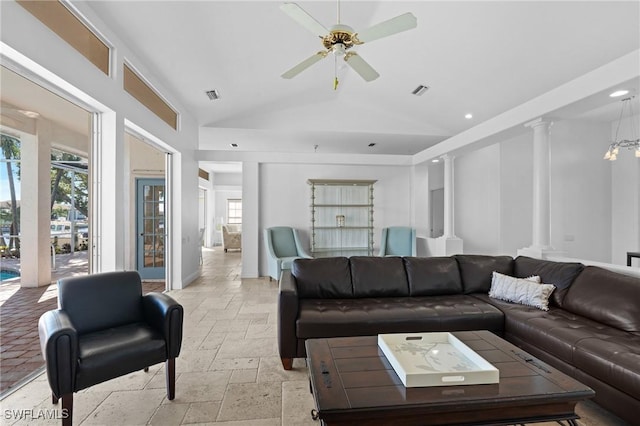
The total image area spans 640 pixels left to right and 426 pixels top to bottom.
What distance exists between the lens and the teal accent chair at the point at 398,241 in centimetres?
632

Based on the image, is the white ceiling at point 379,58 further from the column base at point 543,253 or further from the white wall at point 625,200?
the column base at point 543,253

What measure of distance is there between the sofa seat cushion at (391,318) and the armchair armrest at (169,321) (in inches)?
35.4

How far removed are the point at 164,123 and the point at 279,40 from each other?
2.13m

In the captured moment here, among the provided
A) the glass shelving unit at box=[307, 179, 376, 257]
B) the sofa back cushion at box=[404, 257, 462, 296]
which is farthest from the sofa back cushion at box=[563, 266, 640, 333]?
the glass shelving unit at box=[307, 179, 376, 257]

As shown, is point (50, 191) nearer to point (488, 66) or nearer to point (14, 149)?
point (14, 149)

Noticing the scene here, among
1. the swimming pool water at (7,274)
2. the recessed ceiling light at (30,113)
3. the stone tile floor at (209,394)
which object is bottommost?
the stone tile floor at (209,394)

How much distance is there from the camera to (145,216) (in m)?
5.80

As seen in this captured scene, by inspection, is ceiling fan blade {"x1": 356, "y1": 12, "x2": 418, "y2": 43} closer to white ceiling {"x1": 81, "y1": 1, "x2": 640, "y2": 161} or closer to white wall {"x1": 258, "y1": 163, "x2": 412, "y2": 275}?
white ceiling {"x1": 81, "y1": 1, "x2": 640, "y2": 161}

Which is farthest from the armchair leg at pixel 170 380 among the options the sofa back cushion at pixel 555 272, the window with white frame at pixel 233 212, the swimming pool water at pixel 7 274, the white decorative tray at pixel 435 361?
the window with white frame at pixel 233 212

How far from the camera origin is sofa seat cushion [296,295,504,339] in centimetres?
250

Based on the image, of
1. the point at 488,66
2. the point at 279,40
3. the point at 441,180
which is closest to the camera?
the point at 279,40

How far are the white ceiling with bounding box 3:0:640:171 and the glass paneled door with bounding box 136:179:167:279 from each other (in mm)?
1653

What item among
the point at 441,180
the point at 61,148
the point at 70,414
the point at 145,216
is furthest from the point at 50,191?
the point at 441,180

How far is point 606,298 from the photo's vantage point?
96.7 inches
